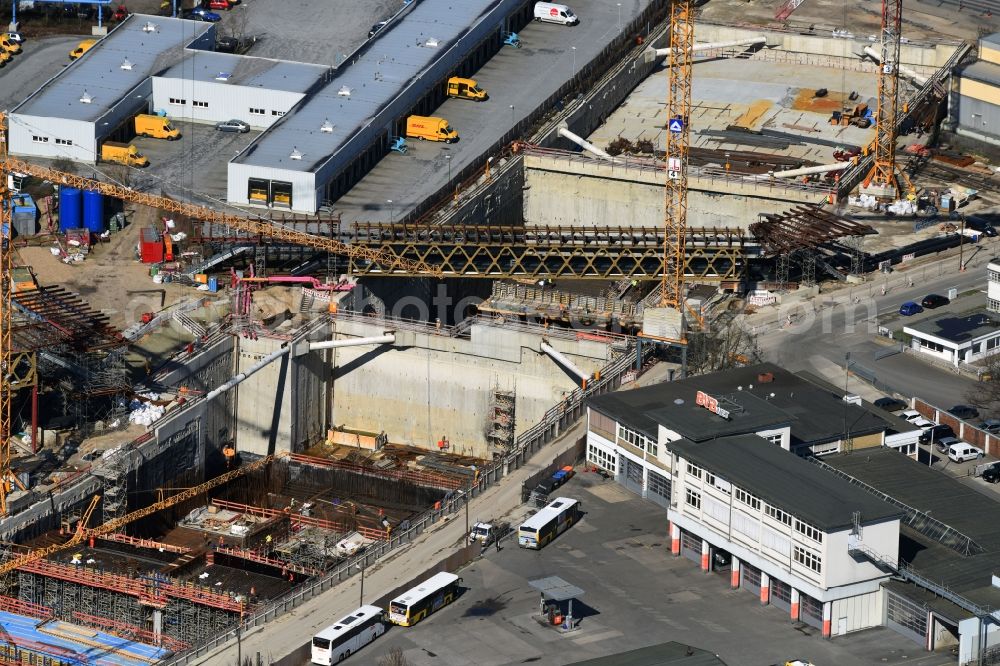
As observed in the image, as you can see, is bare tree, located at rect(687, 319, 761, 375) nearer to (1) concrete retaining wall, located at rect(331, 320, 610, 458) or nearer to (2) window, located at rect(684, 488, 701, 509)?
(1) concrete retaining wall, located at rect(331, 320, 610, 458)

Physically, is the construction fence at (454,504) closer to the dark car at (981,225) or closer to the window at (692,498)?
the window at (692,498)

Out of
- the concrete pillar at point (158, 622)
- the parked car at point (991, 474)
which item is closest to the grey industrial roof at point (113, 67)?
the concrete pillar at point (158, 622)

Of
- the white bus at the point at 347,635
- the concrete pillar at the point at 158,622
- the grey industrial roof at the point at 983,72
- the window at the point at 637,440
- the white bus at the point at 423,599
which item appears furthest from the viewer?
the grey industrial roof at the point at 983,72

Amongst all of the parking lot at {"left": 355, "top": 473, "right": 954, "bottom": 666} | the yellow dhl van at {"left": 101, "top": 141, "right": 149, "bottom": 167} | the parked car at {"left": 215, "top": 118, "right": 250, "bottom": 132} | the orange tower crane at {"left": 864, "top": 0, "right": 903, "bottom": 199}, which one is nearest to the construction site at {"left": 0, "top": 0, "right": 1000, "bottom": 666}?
the orange tower crane at {"left": 864, "top": 0, "right": 903, "bottom": 199}

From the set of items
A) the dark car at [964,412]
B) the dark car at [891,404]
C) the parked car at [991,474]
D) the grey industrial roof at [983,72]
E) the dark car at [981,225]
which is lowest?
the parked car at [991,474]

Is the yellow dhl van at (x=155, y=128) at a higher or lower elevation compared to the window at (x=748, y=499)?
higher

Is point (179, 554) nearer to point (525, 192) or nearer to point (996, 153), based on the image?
point (525, 192)

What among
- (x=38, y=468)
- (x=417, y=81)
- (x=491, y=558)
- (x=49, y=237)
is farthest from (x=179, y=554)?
(x=417, y=81)
